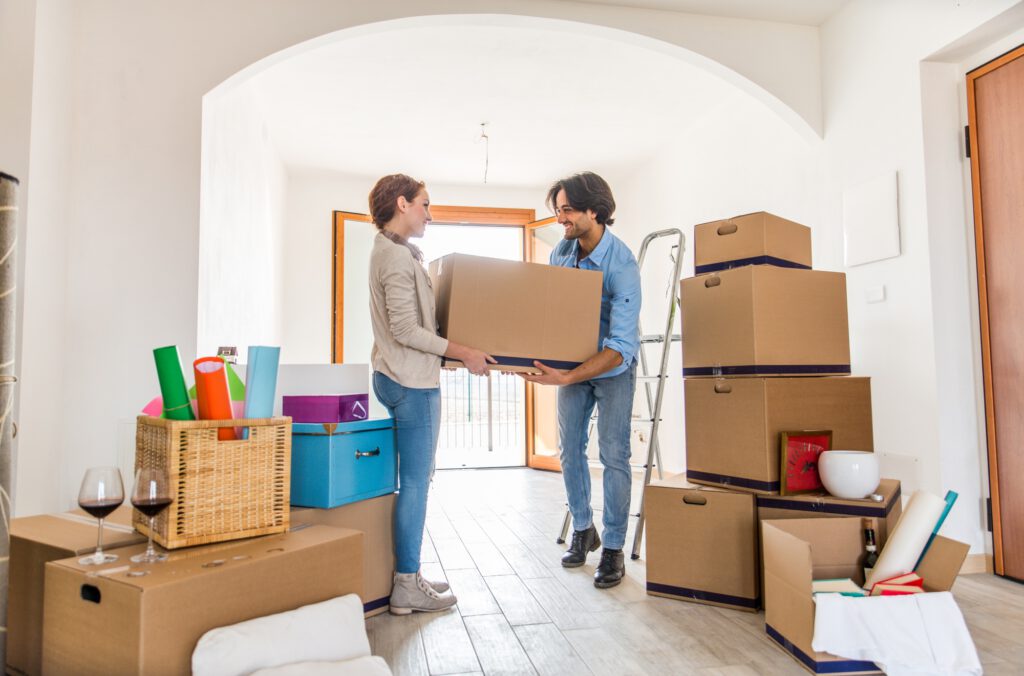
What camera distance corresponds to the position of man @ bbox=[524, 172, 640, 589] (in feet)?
7.09

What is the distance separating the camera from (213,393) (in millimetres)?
Answer: 1487

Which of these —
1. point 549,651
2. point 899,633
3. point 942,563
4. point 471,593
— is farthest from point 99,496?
point 942,563

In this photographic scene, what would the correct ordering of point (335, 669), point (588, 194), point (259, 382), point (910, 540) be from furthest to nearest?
point (588, 194) → point (910, 540) → point (259, 382) → point (335, 669)

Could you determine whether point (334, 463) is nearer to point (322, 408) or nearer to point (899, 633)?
point (322, 408)

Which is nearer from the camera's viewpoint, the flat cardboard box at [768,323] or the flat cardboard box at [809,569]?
the flat cardboard box at [809,569]

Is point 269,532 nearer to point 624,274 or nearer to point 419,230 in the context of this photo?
point 419,230

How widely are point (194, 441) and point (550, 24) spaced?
2.21 metres

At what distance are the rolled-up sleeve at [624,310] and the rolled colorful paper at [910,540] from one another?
2.93 ft

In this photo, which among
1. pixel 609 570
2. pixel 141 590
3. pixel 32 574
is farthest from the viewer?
pixel 609 570

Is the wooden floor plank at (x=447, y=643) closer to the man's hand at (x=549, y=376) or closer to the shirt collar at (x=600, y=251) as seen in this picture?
the man's hand at (x=549, y=376)

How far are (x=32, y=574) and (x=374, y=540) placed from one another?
795 mm

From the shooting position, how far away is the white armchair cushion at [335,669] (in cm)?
117

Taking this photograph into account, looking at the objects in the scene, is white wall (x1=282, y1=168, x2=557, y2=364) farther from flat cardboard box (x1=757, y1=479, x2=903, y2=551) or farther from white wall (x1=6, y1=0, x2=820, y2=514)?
flat cardboard box (x1=757, y1=479, x2=903, y2=551)

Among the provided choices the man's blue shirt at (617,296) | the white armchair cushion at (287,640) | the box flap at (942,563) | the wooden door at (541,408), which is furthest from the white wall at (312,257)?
the box flap at (942,563)
